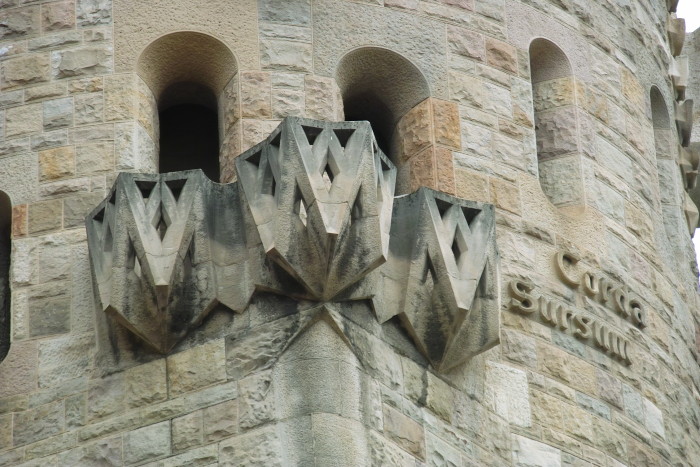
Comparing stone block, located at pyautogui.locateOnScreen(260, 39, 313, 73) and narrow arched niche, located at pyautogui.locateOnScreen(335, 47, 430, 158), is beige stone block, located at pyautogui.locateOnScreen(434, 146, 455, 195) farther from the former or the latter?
stone block, located at pyautogui.locateOnScreen(260, 39, 313, 73)

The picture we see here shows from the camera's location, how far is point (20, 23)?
739 inches

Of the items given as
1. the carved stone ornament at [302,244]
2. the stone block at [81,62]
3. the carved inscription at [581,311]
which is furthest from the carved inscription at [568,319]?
the stone block at [81,62]

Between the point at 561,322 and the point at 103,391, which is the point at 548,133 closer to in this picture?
the point at 561,322

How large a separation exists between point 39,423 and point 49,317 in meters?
0.81

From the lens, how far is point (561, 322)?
717 inches

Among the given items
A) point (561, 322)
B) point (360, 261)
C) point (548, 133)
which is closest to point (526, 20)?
point (548, 133)

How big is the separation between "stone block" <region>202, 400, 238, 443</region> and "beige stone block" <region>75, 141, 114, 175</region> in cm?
229

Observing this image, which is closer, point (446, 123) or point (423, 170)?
point (423, 170)

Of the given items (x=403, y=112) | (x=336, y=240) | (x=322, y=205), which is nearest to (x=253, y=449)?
(x=336, y=240)

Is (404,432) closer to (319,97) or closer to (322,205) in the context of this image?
(322,205)

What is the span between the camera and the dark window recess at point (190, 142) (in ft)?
62.5

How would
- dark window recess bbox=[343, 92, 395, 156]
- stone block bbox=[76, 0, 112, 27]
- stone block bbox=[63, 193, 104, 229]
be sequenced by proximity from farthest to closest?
1. dark window recess bbox=[343, 92, 395, 156]
2. stone block bbox=[76, 0, 112, 27]
3. stone block bbox=[63, 193, 104, 229]

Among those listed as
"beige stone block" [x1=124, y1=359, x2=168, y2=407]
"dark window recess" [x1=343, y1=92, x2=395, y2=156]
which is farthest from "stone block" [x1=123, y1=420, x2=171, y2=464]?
"dark window recess" [x1=343, y1=92, x2=395, y2=156]

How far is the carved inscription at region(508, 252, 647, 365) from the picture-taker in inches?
711
